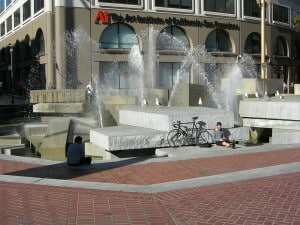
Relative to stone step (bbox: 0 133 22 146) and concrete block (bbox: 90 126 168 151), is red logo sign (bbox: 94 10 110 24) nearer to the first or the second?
stone step (bbox: 0 133 22 146)

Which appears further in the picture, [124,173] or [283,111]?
[283,111]

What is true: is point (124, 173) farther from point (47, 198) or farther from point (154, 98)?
point (154, 98)

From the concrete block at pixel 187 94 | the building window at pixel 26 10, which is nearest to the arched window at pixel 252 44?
the building window at pixel 26 10

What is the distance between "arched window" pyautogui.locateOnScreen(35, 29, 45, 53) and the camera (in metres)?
41.3

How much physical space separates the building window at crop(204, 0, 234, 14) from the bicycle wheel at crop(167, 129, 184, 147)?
31.1 m

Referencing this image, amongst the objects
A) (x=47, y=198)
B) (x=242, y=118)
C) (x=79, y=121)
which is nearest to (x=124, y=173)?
(x=47, y=198)

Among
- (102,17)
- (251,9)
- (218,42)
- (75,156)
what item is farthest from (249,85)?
(251,9)

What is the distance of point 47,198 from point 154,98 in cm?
1270

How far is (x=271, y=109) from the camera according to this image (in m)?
16.7

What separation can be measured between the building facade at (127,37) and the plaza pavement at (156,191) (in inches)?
1017

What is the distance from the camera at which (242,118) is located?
17891 millimetres

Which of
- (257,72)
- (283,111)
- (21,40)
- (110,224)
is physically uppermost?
(21,40)

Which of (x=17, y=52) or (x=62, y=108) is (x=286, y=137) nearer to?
(x=62, y=108)

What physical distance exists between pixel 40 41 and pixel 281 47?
26.7 metres
